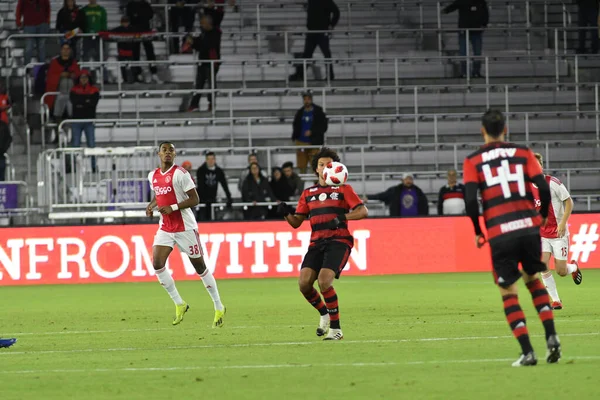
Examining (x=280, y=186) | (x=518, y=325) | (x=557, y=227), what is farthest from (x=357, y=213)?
(x=280, y=186)

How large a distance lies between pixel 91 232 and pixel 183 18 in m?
10.3

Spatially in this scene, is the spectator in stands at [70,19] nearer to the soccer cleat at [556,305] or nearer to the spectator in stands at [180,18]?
the spectator in stands at [180,18]

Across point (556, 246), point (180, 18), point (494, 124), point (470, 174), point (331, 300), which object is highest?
point (180, 18)

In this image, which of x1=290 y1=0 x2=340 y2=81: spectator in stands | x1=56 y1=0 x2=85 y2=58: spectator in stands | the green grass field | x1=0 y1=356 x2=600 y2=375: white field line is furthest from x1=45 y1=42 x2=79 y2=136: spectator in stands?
x1=0 y1=356 x2=600 y2=375: white field line

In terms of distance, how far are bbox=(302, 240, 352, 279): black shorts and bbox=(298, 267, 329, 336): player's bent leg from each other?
0.26 feet

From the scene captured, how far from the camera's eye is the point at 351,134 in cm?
3228

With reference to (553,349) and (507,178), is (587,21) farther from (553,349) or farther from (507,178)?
(553,349)

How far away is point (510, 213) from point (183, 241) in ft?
21.7

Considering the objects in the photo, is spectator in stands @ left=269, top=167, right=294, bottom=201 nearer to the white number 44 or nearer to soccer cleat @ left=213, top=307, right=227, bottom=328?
soccer cleat @ left=213, top=307, right=227, bottom=328

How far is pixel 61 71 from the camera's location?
30.8 metres

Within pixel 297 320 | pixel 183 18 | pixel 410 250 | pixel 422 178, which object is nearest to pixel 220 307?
pixel 297 320

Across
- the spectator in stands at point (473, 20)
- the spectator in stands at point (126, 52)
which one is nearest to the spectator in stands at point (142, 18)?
the spectator in stands at point (126, 52)

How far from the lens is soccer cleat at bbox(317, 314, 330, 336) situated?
501 inches

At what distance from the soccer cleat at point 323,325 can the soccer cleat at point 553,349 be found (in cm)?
364
